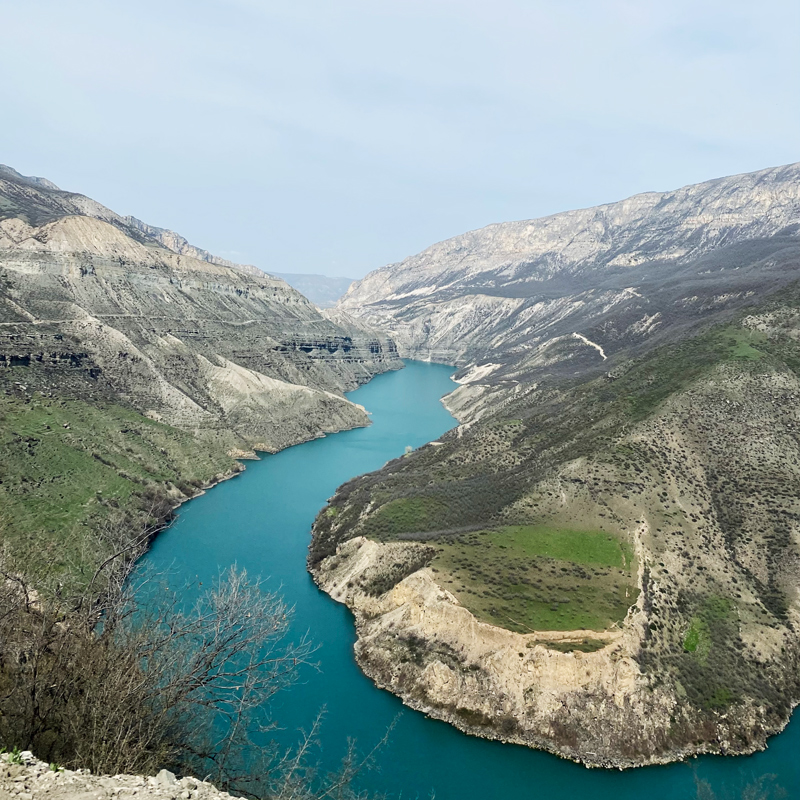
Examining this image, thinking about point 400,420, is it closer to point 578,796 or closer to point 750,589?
point 750,589

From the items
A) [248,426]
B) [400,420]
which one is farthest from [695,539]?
[400,420]

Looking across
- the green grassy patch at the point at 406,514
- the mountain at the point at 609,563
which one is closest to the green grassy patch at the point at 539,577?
the mountain at the point at 609,563

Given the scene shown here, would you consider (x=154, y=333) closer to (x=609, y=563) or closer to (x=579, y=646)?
Result: (x=609, y=563)

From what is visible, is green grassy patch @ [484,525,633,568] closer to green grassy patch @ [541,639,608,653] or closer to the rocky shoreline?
the rocky shoreline

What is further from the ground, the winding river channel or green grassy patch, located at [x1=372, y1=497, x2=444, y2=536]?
green grassy patch, located at [x1=372, y1=497, x2=444, y2=536]

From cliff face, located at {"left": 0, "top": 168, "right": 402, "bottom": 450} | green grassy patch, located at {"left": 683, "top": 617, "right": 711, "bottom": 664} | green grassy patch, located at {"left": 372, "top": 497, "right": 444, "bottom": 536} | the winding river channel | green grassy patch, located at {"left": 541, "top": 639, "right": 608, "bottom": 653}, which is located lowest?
the winding river channel

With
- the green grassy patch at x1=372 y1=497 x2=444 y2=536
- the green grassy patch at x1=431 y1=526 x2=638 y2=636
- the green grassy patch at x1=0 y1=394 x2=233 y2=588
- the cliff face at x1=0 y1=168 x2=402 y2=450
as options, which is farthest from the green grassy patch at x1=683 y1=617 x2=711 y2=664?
the cliff face at x1=0 y1=168 x2=402 y2=450

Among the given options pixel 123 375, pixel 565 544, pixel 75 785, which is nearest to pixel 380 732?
pixel 565 544
